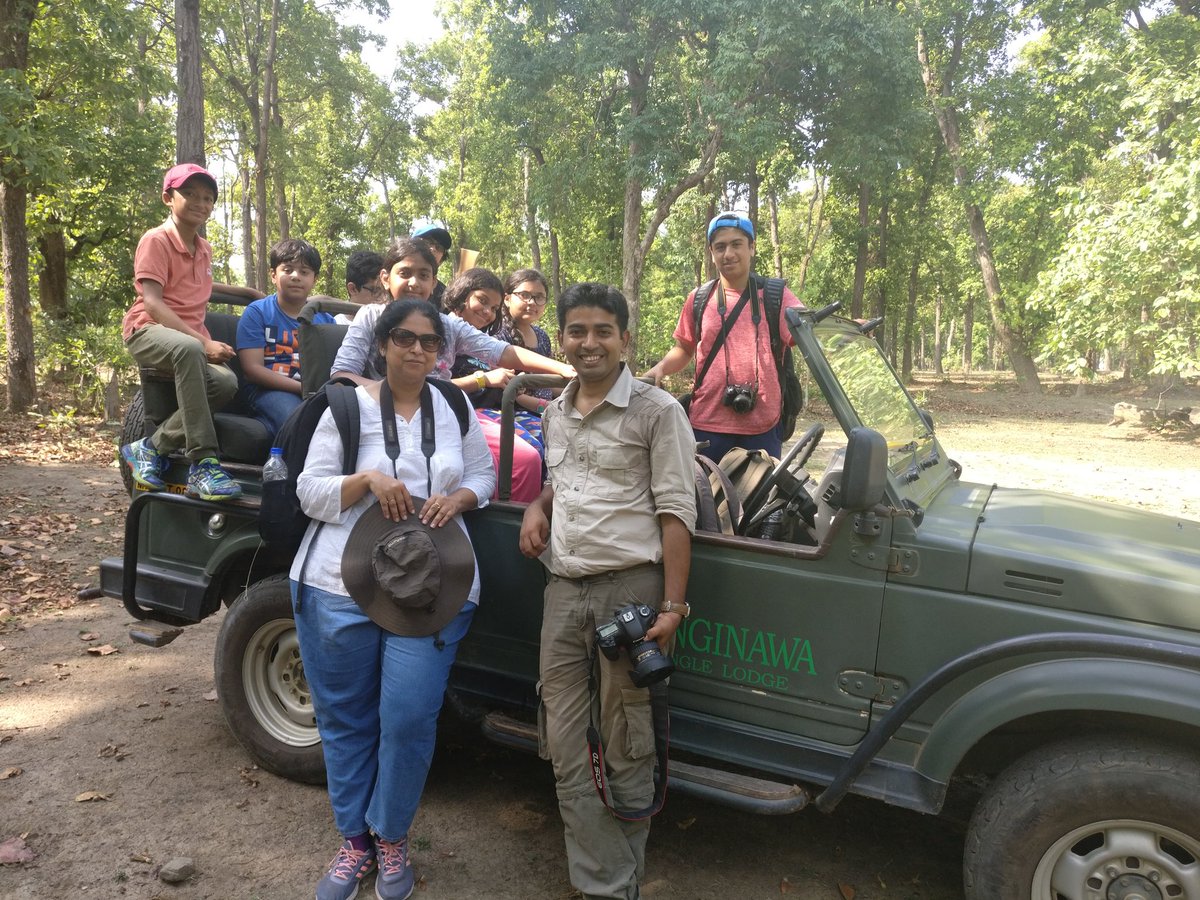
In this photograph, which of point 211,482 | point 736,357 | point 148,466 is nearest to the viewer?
point 211,482

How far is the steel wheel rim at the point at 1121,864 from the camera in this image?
224cm

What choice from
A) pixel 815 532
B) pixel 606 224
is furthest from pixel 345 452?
pixel 606 224

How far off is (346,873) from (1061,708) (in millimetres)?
2383

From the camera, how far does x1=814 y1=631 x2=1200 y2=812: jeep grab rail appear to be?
2.21 metres

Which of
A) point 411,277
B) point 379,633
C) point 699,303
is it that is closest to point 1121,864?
point 379,633

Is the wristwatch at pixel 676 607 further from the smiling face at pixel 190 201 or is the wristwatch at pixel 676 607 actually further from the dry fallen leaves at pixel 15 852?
the smiling face at pixel 190 201

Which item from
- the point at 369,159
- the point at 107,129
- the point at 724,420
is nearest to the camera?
the point at 724,420

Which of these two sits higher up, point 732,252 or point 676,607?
point 732,252

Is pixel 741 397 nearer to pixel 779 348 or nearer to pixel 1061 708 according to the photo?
pixel 779 348

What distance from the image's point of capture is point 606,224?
2525 cm

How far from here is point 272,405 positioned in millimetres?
4059

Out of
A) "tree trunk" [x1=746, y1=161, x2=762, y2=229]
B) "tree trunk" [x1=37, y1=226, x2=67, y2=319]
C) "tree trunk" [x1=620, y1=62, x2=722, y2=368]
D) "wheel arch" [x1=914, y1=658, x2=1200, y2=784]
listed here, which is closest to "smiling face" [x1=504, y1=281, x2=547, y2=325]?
"wheel arch" [x1=914, y1=658, x2=1200, y2=784]

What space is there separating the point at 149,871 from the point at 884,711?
8.83 ft

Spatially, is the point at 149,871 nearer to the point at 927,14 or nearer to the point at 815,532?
the point at 815,532
